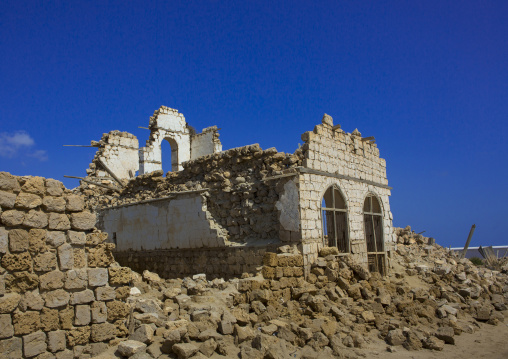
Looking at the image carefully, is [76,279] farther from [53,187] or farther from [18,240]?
[53,187]

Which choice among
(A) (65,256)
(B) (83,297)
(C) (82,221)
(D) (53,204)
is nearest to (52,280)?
(A) (65,256)

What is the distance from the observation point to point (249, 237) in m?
10.4

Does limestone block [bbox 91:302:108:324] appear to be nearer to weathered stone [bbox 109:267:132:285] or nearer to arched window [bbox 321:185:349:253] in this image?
weathered stone [bbox 109:267:132:285]

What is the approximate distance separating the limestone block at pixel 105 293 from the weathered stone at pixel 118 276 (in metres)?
0.13

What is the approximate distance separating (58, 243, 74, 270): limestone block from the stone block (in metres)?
0.99

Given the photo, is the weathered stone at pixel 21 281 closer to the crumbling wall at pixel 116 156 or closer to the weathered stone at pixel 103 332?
the weathered stone at pixel 103 332

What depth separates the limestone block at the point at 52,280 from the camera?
5527mm

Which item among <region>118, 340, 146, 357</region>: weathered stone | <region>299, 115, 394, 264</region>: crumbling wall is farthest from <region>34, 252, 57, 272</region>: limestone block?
<region>299, 115, 394, 264</region>: crumbling wall

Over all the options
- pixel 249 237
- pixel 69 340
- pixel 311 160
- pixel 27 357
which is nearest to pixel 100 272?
pixel 69 340

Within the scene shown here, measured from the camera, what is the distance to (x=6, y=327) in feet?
16.8

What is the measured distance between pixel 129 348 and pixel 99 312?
726 millimetres

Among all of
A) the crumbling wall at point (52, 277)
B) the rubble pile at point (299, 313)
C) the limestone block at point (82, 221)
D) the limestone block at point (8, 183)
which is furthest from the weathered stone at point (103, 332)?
the limestone block at point (8, 183)

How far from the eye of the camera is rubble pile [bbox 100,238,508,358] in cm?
628

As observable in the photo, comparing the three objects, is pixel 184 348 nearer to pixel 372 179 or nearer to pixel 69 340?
pixel 69 340
